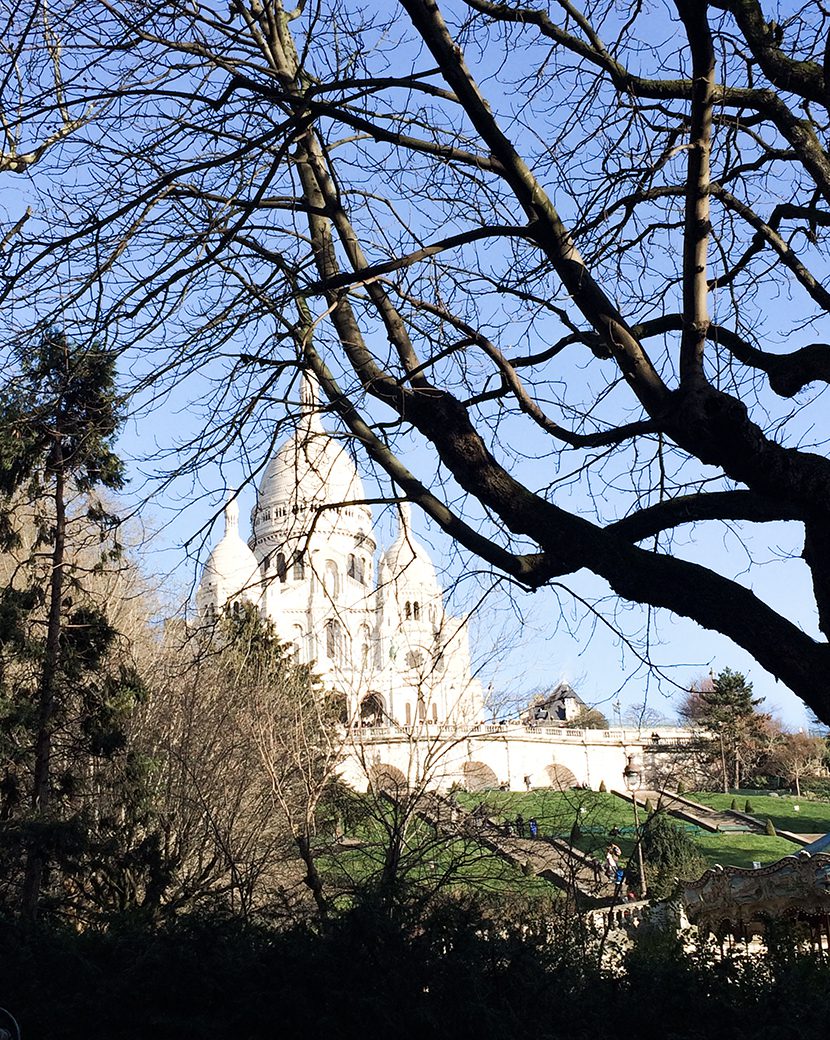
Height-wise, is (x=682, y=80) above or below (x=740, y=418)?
above

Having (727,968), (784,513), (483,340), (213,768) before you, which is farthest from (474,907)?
(213,768)

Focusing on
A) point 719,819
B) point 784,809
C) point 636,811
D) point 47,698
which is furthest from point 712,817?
point 47,698

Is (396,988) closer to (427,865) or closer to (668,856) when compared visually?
(427,865)

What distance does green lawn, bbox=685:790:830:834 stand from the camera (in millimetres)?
44688

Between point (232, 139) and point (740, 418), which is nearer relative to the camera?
point (740, 418)

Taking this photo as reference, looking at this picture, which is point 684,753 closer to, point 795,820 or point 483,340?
point 795,820

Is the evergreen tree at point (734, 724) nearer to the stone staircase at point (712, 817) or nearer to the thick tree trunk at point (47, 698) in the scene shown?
the stone staircase at point (712, 817)

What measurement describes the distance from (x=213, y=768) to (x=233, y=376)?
1086cm

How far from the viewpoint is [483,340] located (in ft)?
15.0

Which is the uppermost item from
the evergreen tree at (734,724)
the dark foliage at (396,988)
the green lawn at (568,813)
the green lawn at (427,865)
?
the evergreen tree at (734,724)

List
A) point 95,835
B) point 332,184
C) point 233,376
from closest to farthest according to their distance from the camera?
point 233,376, point 332,184, point 95,835

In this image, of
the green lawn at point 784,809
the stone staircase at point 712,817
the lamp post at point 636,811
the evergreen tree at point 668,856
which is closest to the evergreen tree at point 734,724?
the green lawn at point 784,809

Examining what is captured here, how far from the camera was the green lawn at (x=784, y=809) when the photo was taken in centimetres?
4469

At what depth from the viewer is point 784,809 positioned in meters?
48.3
